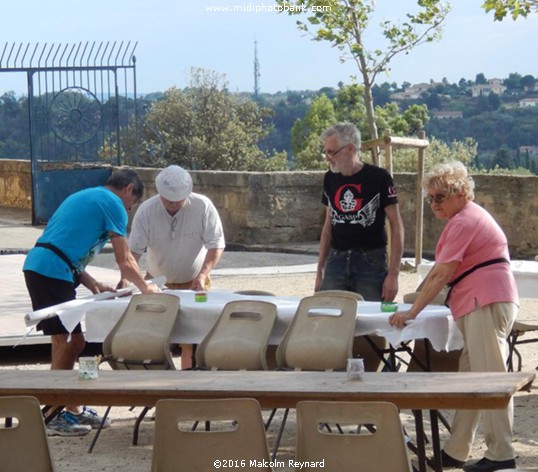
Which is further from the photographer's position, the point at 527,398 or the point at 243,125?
the point at 243,125

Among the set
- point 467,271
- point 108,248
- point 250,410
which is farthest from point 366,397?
point 108,248

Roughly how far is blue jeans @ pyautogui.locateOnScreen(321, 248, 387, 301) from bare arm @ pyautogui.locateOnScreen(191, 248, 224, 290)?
78 centimetres

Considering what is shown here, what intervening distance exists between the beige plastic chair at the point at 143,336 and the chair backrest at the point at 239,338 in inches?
9.4

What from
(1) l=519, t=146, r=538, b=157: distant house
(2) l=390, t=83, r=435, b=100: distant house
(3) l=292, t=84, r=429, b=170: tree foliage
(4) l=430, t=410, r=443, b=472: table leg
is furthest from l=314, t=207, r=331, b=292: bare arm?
(2) l=390, t=83, r=435, b=100: distant house

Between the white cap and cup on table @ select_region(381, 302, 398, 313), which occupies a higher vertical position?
the white cap

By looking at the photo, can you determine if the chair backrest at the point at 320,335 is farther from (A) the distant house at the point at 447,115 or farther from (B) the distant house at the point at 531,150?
(A) the distant house at the point at 447,115

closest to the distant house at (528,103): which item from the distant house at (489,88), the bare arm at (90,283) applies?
the distant house at (489,88)

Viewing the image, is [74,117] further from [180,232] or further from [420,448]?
[420,448]

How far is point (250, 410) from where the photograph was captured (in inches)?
170

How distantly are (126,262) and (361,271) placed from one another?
1.32 m

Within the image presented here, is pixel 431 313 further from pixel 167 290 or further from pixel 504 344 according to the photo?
pixel 167 290

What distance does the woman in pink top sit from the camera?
5.66 meters

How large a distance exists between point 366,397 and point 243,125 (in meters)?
19.8

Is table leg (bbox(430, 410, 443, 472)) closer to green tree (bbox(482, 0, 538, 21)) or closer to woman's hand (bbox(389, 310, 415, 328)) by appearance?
woman's hand (bbox(389, 310, 415, 328))
